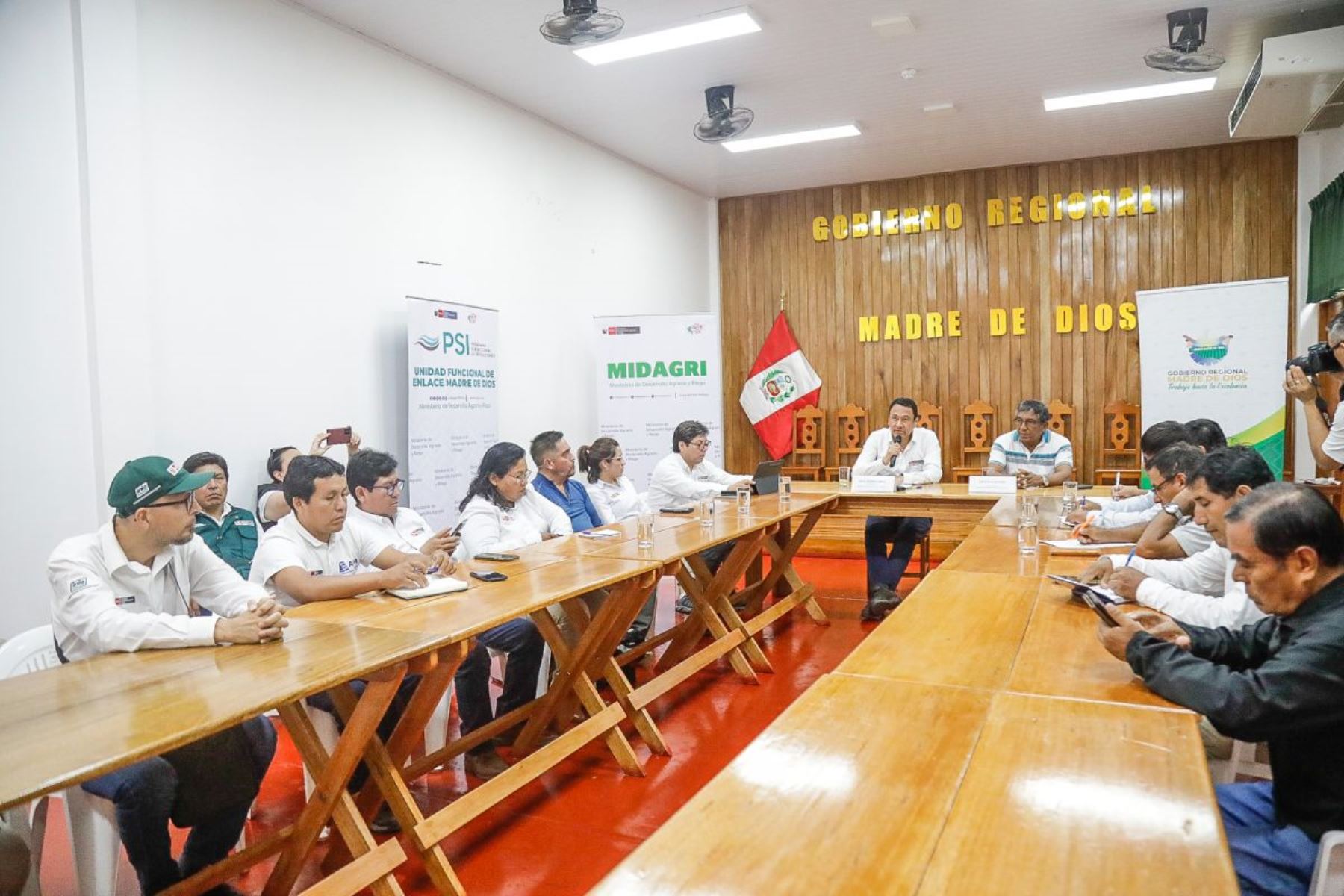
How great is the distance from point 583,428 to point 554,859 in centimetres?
433

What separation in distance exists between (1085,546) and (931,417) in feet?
15.2

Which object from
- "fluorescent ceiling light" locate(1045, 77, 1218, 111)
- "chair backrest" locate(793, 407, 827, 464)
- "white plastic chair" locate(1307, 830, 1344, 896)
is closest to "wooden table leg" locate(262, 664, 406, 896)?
"white plastic chair" locate(1307, 830, 1344, 896)

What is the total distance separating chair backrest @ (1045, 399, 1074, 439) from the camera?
7.25m

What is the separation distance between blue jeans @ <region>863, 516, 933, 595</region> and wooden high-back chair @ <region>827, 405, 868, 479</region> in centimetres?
226

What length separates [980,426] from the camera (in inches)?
296

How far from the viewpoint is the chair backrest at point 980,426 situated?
24.6 ft

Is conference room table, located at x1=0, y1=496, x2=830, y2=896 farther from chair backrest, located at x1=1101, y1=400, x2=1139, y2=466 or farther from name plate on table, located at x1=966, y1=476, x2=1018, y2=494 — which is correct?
chair backrest, located at x1=1101, y1=400, x2=1139, y2=466

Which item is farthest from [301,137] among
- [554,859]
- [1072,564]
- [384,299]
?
[1072,564]

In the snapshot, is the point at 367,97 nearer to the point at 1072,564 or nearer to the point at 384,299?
the point at 384,299

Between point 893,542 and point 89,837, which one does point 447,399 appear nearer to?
point 893,542

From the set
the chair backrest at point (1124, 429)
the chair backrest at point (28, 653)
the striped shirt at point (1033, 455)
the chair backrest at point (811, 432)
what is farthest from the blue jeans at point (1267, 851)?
the chair backrest at point (811, 432)

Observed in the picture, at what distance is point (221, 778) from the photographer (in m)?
2.17

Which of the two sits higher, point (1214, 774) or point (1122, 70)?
point (1122, 70)

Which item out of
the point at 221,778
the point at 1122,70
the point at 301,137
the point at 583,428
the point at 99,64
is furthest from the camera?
the point at 583,428
